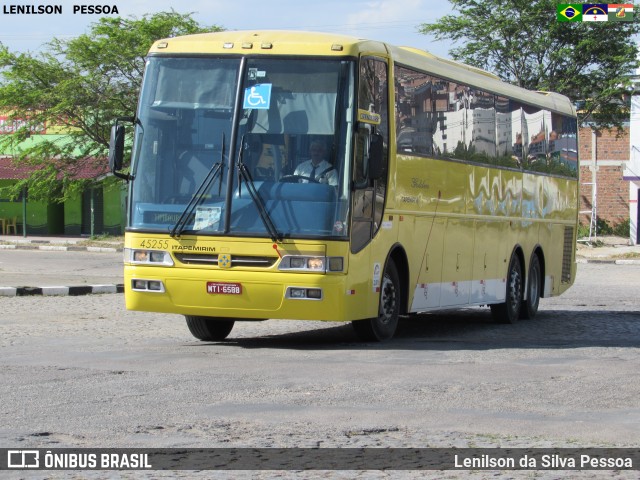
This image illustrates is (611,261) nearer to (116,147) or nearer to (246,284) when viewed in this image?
(246,284)

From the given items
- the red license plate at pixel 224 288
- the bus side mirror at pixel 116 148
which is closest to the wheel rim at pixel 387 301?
the red license plate at pixel 224 288

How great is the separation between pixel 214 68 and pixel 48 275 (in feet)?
54.3

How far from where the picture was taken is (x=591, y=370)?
1234 centimetres

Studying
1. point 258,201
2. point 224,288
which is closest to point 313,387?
point 224,288

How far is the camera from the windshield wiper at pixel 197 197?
13.9 metres

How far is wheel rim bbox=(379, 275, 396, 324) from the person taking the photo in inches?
587

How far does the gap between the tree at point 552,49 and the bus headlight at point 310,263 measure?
42.0 metres

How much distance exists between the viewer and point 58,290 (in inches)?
952

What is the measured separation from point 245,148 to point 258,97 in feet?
1.92

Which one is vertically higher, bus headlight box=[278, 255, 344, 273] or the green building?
the green building

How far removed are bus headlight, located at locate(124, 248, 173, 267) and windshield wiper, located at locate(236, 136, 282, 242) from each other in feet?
3.87

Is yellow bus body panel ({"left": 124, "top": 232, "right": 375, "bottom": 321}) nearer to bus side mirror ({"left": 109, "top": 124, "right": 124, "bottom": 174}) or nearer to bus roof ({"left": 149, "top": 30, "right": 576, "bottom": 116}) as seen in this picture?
bus side mirror ({"left": 109, "top": 124, "right": 124, "bottom": 174})
